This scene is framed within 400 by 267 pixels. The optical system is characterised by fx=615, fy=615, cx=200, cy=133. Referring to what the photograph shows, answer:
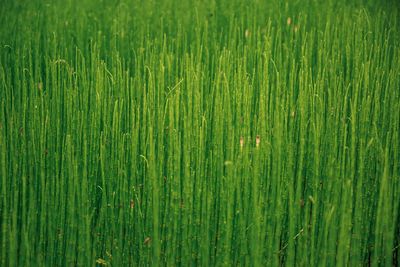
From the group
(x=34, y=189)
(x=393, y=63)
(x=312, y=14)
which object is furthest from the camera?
(x=312, y=14)

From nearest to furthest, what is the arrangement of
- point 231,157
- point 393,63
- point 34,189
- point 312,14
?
point 231,157 → point 34,189 → point 393,63 → point 312,14

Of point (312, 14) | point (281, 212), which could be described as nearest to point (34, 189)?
point (281, 212)

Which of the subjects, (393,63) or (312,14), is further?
(312,14)

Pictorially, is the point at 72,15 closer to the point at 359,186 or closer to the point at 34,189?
the point at 34,189

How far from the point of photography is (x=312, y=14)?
392cm

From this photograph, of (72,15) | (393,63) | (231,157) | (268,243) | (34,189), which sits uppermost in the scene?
(72,15)

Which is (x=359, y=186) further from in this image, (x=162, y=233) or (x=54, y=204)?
(x=54, y=204)

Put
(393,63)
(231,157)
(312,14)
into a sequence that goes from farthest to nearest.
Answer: (312,14)
(393,63)
(231,157)

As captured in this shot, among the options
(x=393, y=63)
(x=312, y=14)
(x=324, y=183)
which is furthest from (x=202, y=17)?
(x=324, y=183)

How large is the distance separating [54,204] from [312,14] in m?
2.24

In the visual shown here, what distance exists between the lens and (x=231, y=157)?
2.34m

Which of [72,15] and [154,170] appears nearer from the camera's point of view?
[154,170]

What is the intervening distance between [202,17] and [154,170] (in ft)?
5.97

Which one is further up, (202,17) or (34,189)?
(202,17)
